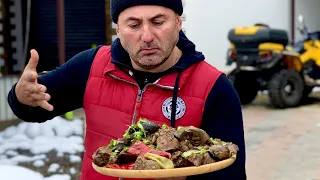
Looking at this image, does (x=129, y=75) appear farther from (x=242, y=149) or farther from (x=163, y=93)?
(x=242, y=149)

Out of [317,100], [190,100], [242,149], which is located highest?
[190,100]

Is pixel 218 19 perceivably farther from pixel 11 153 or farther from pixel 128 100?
pixel 128 100

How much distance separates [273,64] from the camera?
1109 centimetres

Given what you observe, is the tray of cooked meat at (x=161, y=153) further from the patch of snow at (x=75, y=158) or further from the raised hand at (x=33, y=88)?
the patch of snow at (x=75, y=158)

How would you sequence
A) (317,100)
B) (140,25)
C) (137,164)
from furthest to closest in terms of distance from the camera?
(317,100) < (140,25) < (137,164)

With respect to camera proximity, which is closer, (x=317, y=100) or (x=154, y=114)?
(x=154, y=114)

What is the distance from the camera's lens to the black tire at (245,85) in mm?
11672

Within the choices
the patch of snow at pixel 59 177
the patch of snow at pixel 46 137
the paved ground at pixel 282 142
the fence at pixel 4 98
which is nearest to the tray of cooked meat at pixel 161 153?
the patch of snow at pixel 59 177

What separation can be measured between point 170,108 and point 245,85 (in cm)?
961

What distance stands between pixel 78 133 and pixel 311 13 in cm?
987

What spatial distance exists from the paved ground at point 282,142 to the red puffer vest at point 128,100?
14.1 feet

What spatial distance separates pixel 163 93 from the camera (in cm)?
247

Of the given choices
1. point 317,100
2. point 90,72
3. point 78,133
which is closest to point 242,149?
point 90,72

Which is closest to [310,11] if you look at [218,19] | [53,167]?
[218,19]
